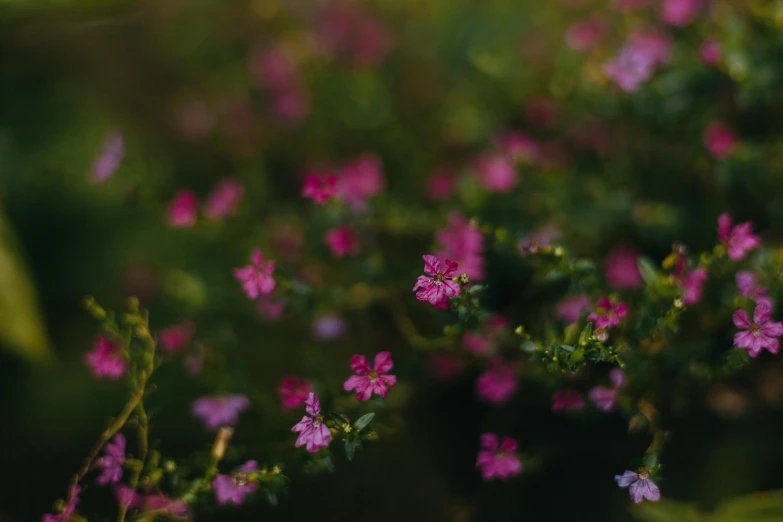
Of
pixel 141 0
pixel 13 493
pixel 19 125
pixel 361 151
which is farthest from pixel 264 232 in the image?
pixel 19 125

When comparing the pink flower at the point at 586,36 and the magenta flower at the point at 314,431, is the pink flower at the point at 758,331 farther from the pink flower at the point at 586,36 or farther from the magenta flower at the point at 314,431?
the pink flower at the point at 586,36

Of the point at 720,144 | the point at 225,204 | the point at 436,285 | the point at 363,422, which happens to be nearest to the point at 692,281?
the point at 720,144

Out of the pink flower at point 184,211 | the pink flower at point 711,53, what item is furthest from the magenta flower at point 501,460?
the pink flower at point 711,53

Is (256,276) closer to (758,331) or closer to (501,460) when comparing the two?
(501,460)

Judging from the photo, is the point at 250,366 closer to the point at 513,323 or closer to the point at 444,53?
the point at 513,323

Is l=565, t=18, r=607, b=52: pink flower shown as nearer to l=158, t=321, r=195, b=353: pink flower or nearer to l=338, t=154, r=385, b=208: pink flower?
l=338, t=154, r=385, b=208: pink flower
